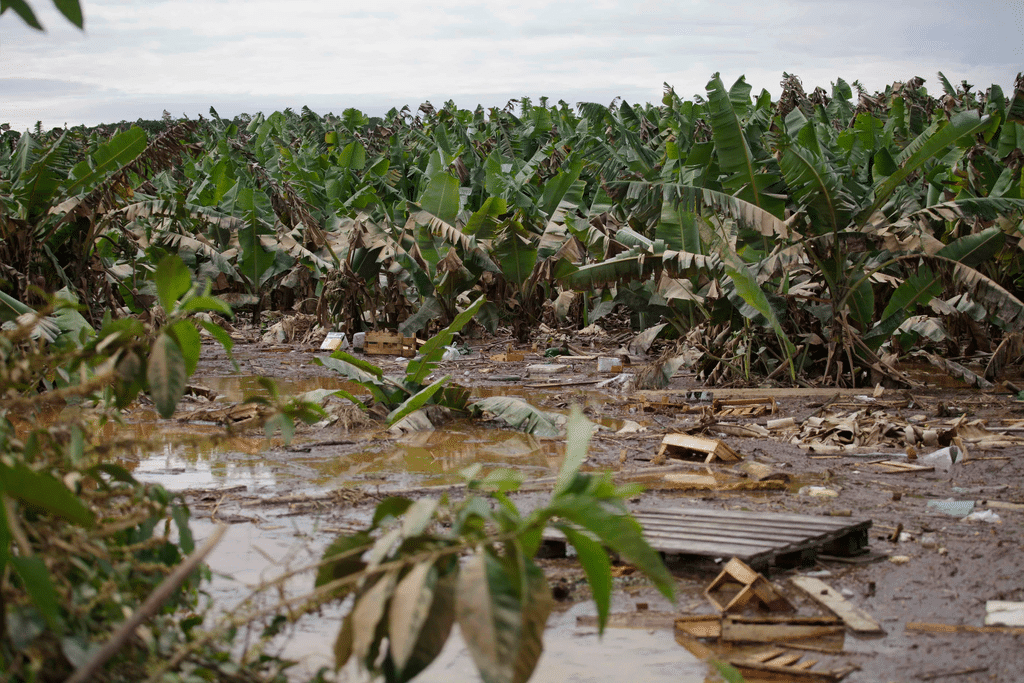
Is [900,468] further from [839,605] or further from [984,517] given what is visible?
[839,605]

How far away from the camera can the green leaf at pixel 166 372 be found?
273cm

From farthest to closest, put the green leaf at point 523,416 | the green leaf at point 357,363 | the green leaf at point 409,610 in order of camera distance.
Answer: the green leaf at point 357,363 → the green leaf at point 523,416 → the green leaf at point 409,610

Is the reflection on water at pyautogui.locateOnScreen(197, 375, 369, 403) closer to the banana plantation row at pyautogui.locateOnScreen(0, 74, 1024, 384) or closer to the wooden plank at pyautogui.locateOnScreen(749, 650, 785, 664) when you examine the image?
the banana plantation row at pyautogui.locateOnScreen(0, 74, 1024, 384)

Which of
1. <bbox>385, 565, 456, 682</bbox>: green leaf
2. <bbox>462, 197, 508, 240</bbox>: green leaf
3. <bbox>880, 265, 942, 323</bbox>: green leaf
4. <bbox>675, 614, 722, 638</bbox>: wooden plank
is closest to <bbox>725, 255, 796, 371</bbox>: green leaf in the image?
<bbox>880, 265, 942, 323</bbox>: green leaf

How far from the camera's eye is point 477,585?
225 cm

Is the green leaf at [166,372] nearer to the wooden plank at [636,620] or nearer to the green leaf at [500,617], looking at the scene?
the green leaf at [500,617]

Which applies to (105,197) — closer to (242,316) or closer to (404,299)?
(404,299)

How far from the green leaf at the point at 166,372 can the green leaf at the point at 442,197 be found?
1070 cm

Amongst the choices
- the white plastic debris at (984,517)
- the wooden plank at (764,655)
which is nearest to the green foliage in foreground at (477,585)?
the wooden plank at (764,655)

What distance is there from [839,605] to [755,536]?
0.73 metres

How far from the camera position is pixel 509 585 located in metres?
2.30

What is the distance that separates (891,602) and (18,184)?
36.2ft

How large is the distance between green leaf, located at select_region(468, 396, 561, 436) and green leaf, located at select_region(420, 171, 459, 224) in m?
5.55

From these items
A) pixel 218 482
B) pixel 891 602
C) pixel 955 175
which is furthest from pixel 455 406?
pixel 955 175
